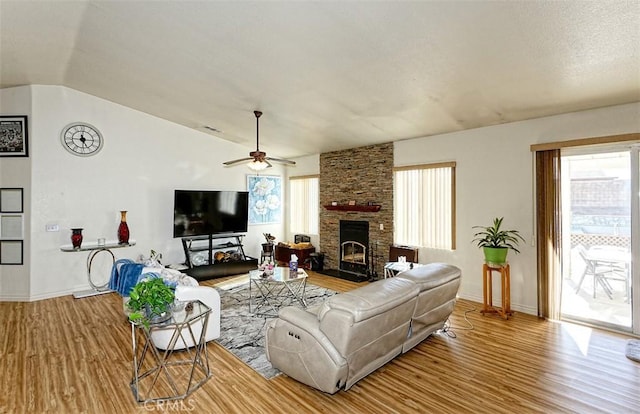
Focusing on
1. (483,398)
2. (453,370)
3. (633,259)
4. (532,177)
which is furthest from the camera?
(532,177)

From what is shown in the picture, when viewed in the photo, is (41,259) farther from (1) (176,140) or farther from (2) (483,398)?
(2) (483,398)

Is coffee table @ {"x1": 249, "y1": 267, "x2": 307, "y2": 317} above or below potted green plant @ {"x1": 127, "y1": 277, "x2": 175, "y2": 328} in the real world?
below

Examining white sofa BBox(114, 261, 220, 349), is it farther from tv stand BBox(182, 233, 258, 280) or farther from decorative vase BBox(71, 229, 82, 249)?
tv stand BBox(182, 233, 258, 280)

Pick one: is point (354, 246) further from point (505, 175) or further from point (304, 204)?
point (505, 175)

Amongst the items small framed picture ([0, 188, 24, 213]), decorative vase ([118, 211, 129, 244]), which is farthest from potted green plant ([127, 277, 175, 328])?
small framed picture ([0, 188, 24, 213])

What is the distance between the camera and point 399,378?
2.97 metres

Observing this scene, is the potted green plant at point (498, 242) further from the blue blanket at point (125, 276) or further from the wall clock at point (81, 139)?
the wall clock at point (81, 139)

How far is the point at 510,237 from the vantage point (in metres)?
4.76

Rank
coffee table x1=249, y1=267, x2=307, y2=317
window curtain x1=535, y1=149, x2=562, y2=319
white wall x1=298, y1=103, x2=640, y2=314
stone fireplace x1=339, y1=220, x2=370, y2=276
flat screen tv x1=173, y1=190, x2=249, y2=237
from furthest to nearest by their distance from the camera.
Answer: stone fireplace x1=339, y1=220, x2=370, y2=276 → flat screen tv x1=173, y1=190, x2=249, y2=237 → coffee table x1=249, y1=267, x2=307, y2=317 → window curtain x1=535, y1=149, x2=562, y2=319 → white wall x1=298, y1=103, x2=640, y2=314

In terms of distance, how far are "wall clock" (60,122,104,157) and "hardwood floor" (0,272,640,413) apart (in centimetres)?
289

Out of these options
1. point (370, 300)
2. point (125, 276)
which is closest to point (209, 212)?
point (125, 276)

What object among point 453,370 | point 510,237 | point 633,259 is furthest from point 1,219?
point 633,259

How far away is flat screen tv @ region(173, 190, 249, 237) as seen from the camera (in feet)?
21.0

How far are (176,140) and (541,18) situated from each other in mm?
6365
